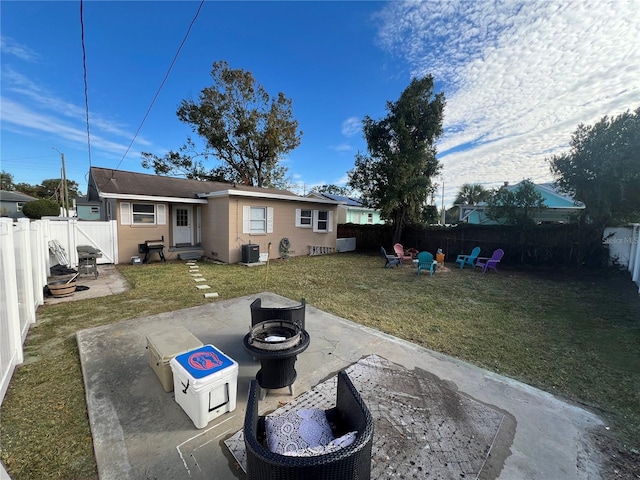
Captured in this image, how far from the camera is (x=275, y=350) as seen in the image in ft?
7.78

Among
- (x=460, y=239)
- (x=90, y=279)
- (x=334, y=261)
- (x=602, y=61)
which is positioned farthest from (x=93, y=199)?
(x=602, y=61)

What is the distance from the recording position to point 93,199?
51.2 feet

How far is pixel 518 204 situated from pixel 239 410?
1183 cm

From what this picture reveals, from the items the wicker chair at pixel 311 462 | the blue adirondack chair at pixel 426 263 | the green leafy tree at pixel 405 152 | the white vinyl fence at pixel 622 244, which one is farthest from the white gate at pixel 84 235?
the white vinyl fence at pixel 622 244

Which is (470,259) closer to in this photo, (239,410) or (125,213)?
(239,410)

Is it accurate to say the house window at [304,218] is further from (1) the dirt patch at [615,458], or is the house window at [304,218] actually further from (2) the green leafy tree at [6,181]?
(2) the green leafy tree at [6,181]

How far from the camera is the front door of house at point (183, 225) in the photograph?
456 inches

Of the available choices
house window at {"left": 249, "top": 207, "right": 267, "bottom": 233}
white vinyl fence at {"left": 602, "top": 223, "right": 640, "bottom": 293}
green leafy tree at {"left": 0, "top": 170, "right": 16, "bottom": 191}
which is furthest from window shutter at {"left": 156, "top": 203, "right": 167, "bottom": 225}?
green leafy tree at {"left": 0, "top": 170, "right": 16, "bottom": 191}

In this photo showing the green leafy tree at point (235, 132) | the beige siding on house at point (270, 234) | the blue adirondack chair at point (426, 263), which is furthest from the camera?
the green leafy tree at point (235, 132)

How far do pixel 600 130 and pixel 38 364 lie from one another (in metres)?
13.2

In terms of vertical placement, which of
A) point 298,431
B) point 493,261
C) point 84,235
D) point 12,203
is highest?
point 12,203

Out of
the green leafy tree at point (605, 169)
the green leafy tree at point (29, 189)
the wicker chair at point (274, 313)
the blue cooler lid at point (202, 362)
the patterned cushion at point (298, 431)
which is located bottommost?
the patterned cushion at point (298, 431)

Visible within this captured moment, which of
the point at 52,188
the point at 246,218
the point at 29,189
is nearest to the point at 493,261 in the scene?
the point at 246,218

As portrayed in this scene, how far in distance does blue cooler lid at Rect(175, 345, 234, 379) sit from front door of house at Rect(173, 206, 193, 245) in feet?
34.4
